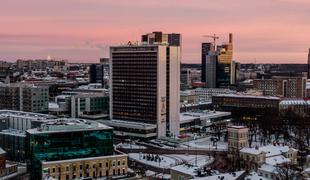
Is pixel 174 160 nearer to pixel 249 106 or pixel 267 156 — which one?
pixel 267 156

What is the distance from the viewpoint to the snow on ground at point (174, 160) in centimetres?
5884

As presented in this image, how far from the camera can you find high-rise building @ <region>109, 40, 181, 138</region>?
77.9m

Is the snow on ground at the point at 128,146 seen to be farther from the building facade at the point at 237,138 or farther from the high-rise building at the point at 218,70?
the high-rise building at the point at 218,70

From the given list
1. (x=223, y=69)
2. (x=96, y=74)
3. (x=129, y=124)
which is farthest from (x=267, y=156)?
(x=223, y=69)

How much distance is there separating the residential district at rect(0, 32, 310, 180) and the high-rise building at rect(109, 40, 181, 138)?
17cm

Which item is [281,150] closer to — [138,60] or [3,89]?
[138,60]

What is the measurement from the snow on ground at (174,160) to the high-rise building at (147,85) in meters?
11.8

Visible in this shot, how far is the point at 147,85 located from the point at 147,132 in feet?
26.7

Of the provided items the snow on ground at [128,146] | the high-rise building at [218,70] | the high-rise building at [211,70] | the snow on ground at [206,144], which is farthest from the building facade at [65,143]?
the high-rise building at [211,70]

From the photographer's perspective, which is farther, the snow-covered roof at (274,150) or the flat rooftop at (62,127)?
the snow-covered roof at (274,150)

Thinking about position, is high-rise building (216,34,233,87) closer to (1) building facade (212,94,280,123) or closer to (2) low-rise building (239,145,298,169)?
(1) building facade (212,94,280,123)

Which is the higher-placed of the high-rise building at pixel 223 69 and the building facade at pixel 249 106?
the high-rise building at pixel 223 69

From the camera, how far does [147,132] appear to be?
76188mm

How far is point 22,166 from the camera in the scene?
57469 millimetres
